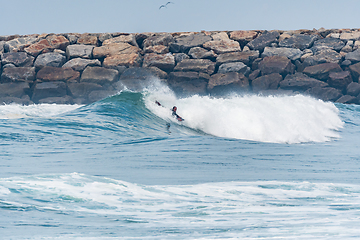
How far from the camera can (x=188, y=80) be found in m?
23.4

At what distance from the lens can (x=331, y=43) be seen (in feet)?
81.2

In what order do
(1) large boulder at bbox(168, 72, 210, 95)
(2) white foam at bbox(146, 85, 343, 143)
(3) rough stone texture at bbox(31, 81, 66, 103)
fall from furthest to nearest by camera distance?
(3) rough stone texture at bbox(31, 81, 66, 103), (1) large boulder at bbox(168, 72, 210, 95), (2) white foam at bbox(146, 85, 343, 143)

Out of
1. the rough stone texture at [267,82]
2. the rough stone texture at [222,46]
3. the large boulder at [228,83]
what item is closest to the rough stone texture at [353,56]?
the rough stone texture at [267,82]

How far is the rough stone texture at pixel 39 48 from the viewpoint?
25109 mm

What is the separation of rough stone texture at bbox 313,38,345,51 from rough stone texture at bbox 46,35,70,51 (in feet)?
54.4

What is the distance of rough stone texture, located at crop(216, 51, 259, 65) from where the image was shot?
78.0ft

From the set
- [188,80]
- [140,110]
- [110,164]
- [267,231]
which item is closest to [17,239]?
[267,231]

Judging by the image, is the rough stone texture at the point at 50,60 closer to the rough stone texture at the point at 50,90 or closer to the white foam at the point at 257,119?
the rough stone texture at the point at 50,90

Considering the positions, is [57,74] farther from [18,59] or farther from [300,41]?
[300,41]

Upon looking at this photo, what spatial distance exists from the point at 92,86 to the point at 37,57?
4.67 m

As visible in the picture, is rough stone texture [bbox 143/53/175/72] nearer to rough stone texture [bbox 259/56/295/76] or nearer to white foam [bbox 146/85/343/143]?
rough stone texture [bbox 259/56/295/76]

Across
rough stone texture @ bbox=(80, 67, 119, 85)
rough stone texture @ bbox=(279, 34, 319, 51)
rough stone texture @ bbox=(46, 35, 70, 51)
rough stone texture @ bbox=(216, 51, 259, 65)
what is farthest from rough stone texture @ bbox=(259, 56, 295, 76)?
rough stone texture @ bbox=(46, 35, 70, 51)

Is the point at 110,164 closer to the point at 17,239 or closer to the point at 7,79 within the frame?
the point at 17,239

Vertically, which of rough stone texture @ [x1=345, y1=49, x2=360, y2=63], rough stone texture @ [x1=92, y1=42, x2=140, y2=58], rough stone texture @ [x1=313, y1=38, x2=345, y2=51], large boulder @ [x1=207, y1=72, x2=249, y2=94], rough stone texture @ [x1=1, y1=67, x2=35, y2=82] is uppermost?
rough stone texture @ [x1=313, y1=38, x2=345, y2=51]
